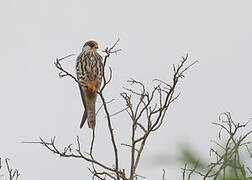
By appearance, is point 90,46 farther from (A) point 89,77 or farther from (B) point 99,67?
(A) point 89,77

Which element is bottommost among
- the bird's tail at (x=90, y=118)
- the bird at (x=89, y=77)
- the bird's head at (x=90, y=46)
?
the bird's tail at (x=90, y=118)

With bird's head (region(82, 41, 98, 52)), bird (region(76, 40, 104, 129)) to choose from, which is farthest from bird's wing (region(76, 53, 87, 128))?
bird's head (region(82, 41, 98, 52))

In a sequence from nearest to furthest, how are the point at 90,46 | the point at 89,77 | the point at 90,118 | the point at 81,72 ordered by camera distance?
1. the point at 90,118
2. the point at 89,77
3. the point at 81,72
4. the point at 90,46

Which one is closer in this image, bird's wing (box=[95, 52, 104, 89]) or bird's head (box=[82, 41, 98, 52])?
bird's wing (box=[95, 52, 104, 89])

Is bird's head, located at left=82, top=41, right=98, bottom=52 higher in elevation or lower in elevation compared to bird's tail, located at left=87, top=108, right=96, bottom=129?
higher

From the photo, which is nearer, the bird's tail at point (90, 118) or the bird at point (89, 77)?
the bird's tail at point (90, 118)

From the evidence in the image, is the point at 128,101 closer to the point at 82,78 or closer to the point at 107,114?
the point at 107,114

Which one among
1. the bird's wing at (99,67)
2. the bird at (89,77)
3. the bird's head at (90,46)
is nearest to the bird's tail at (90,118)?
the bird at (89,77)

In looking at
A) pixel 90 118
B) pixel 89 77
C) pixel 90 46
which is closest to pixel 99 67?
pixel 89 77

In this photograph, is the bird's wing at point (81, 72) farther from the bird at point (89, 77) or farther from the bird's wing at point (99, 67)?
the bird's wing at point (99, 67)

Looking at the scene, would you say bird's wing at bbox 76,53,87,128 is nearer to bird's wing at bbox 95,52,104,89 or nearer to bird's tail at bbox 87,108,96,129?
bird's tail at bbox 87,108,96,129

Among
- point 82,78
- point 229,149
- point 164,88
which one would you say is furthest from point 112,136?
point 82,78

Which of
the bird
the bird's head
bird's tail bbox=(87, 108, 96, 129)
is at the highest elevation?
the bird's head

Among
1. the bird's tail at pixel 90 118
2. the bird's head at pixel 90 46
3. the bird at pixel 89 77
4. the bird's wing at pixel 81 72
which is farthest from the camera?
the bird's head at pixel 90 46
